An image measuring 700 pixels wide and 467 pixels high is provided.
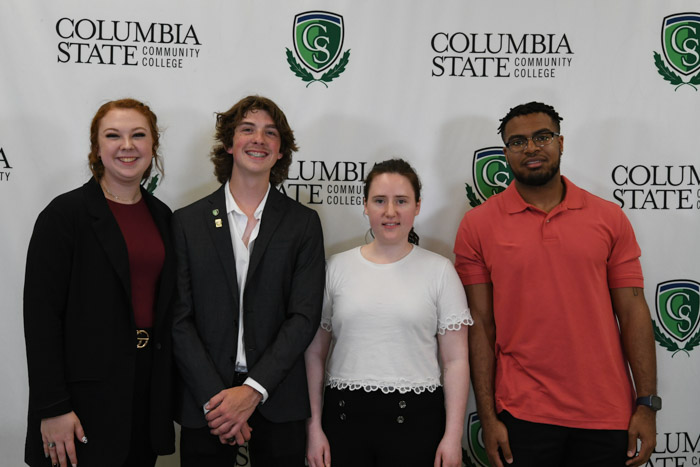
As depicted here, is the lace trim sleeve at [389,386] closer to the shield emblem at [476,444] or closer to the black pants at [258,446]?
the black pants at [258,446]

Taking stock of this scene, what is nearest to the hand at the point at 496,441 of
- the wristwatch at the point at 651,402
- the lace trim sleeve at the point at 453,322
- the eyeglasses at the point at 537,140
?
the lace trim sleeve at the point at 453,322

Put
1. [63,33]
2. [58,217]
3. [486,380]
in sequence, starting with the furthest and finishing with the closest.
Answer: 1. [63,33]
2. [486,380]
3. [58,217]

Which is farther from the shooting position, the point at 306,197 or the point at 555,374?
the point at 306,197

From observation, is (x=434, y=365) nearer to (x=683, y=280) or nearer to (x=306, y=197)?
(x=306, y=197)

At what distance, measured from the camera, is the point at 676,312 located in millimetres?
2691

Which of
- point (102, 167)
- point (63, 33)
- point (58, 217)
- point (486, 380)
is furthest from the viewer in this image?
point (63, 33)

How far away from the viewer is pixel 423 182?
106 inches

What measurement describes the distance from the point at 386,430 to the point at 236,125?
117 cm

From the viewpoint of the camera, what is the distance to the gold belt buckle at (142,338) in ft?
6.04

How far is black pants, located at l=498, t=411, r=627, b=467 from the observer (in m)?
1.98

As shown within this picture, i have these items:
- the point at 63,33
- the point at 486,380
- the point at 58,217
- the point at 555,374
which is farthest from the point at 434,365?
the point at 63,33

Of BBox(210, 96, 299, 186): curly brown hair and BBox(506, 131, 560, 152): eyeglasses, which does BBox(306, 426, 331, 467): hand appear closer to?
BBox(210, 96, 299, 186): curly brown hair

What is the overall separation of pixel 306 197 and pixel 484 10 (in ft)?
3.93

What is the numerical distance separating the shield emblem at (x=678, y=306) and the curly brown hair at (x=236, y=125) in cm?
184
